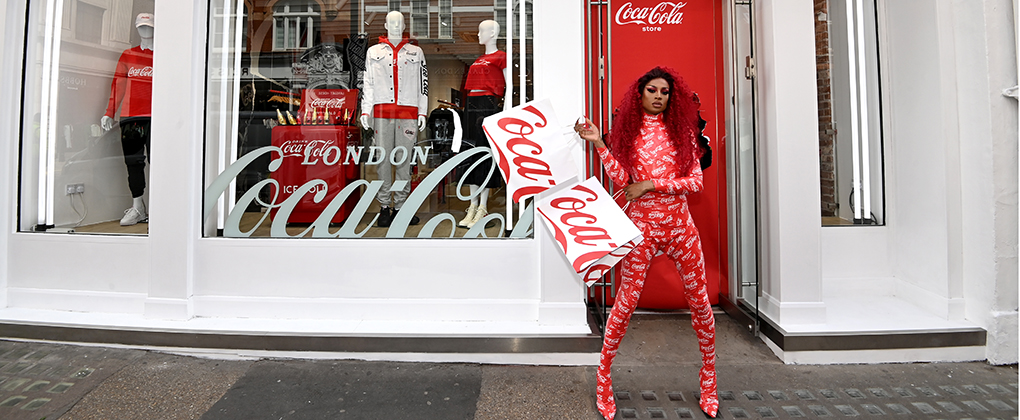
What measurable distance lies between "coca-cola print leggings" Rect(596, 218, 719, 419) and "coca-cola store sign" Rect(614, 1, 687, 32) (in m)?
1.91

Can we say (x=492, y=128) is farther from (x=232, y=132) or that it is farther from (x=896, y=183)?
(x=896, y=183)

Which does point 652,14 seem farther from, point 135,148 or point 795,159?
point 135,148

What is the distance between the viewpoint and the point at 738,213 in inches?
133

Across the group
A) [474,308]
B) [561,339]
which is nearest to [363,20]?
[474,308]

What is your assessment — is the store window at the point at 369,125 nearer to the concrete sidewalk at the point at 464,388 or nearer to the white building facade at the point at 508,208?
the white building facade at the point at 508,208

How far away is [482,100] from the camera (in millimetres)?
3342

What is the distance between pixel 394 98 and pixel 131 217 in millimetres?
2162

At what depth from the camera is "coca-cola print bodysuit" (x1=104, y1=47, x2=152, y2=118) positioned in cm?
370

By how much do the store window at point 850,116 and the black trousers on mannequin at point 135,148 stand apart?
206 inches

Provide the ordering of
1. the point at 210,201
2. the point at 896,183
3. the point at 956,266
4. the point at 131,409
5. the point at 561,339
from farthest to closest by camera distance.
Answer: the point at 896,183, the point at 210,201, the point at 956,266, the point at 561,339, the point at 131,409

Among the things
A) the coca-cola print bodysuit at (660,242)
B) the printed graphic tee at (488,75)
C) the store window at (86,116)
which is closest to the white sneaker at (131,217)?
the store window at (86,116)

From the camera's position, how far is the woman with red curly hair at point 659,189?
86.2 inches

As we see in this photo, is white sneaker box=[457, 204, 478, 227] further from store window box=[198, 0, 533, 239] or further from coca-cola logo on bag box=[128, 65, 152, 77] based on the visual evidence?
coca-cola logo on bag box=[128, 65, 152, 77]

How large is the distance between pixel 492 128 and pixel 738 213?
2007mm
